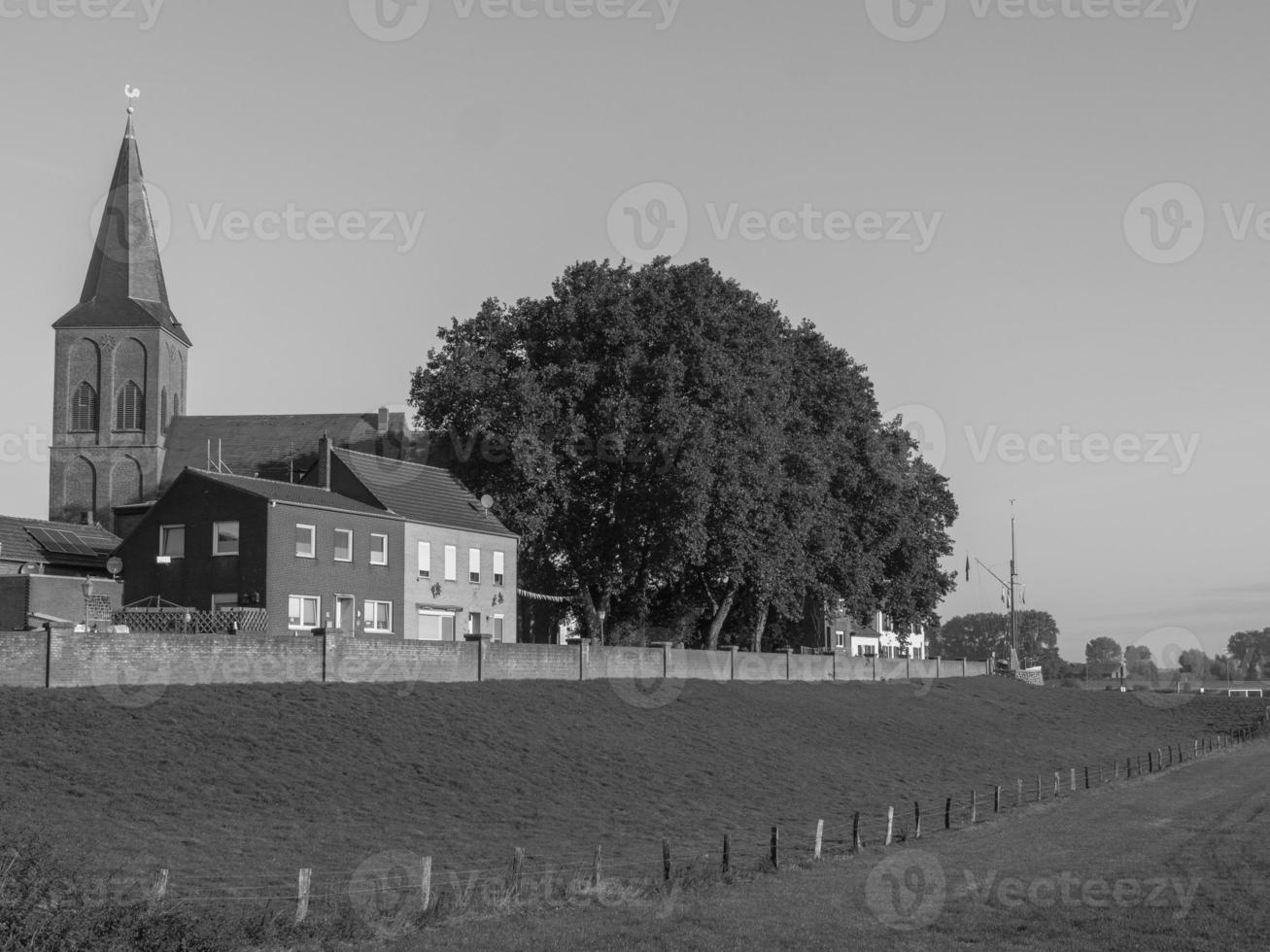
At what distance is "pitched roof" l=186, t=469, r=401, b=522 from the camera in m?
50.0

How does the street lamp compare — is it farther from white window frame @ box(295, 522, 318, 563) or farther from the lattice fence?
white window frame @ box(295, 522, 318, 563)

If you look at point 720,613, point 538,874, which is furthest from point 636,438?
point 538,874

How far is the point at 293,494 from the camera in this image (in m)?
51.6

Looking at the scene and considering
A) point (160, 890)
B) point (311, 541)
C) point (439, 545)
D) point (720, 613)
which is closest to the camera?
point (160, 890)

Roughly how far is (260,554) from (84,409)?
46.9 meters

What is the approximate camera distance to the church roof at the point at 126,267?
85562mm

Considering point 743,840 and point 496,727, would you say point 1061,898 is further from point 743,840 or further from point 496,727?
point 496,727

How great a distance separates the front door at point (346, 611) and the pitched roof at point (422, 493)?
4.46 meters

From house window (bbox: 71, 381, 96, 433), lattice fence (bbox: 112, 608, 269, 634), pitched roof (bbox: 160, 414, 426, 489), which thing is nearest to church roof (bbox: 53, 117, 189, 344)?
house window (bbox: 71, 381, 96, 433)

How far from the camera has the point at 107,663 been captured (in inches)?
1428

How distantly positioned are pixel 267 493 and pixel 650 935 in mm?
34764

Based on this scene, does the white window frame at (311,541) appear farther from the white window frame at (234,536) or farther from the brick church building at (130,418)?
the brick church building at (130,418)

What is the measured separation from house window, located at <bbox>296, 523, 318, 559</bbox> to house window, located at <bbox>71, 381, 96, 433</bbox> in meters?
44.8

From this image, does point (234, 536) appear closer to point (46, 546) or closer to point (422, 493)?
point (422, 493)
